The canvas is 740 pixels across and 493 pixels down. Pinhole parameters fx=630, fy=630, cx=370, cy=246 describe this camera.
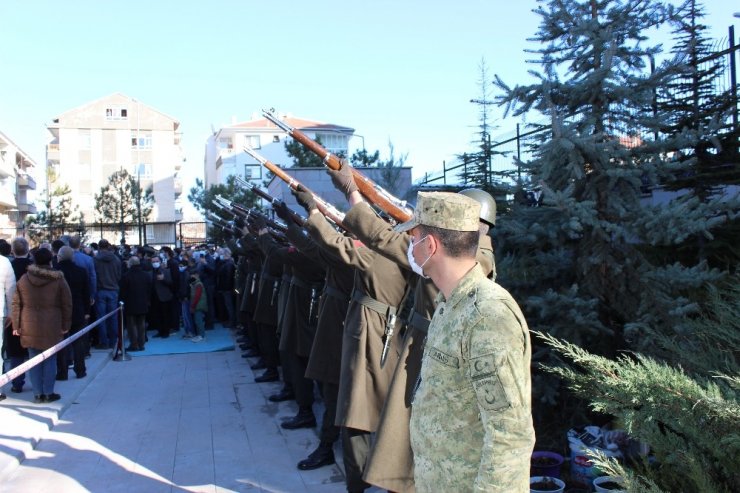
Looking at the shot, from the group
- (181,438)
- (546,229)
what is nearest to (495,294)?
(546,229)

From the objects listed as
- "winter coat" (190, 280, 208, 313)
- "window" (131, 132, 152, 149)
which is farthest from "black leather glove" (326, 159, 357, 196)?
"window" (131, 132, 152, 149)

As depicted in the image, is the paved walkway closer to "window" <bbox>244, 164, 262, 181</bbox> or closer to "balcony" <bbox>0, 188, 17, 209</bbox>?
"window" <bbox>244, 164, 262, 181</bbox>

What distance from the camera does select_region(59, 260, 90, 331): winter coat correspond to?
30.7 ft

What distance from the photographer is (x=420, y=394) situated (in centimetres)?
212

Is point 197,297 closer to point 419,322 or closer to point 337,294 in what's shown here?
point 337,294

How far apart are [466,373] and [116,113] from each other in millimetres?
62872

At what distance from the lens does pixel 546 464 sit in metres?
4.40

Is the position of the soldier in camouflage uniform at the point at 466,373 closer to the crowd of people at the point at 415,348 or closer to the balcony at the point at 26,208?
the crowd of people at the point at 415,348

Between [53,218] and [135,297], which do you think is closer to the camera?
[135,297]

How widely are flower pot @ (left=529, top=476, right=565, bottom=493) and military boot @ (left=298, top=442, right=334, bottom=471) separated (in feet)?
6.22

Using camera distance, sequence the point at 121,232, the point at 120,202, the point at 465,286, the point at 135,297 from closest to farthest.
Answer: the point at 465,286 < the point at 135,297 < the point at 121,232 < the point at 120,202

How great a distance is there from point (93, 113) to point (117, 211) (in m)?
27.6

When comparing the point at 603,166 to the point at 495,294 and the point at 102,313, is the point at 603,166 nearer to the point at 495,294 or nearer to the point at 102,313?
the point at 495,294

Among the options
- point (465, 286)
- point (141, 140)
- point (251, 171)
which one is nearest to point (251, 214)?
point (465, 286)
